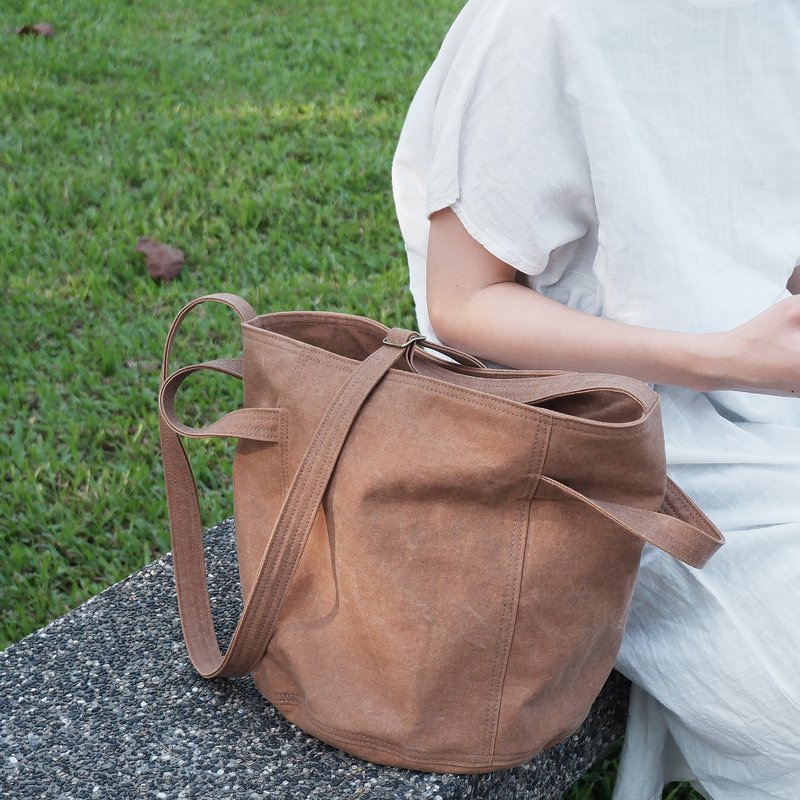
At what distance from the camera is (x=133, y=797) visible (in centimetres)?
138

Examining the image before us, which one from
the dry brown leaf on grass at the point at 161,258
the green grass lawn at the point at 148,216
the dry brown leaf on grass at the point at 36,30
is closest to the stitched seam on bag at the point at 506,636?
the green grass lawn at the point at 148,216

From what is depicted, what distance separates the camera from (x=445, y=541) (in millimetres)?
1323

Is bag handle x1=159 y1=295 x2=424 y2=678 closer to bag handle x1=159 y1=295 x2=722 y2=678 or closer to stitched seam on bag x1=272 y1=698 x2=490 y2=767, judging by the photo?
bag handle x1=159 y1=295 x2=722 y2=678

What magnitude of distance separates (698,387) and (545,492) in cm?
33

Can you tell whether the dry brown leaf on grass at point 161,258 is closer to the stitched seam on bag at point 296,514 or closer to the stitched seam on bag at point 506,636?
the stitched seam on bag at point 296,514

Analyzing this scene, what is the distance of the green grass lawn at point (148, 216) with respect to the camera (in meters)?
2.59

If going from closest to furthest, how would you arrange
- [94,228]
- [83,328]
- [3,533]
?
[3,533] → [83,328] → [94,228]

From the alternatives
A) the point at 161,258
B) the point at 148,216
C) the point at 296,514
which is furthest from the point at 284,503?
the point at 148,216

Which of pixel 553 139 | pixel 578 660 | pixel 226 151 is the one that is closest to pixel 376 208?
pixel 226 151

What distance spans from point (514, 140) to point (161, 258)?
2.25 metres

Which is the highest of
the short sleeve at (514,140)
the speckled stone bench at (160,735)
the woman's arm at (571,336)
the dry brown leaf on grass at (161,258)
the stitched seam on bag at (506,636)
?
the short sleeve at (514,140)

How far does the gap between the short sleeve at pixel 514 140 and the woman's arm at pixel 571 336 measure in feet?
0.15

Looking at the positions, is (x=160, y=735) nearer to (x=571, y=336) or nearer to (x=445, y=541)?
(x=445, y=541)

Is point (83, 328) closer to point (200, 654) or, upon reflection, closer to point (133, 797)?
point (200, 654)
